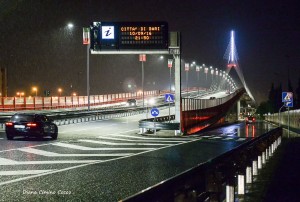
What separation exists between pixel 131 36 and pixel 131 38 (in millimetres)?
127

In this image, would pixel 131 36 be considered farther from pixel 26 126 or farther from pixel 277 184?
pixel 277 184

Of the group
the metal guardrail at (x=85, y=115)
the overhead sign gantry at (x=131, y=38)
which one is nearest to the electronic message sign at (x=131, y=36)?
the overhead sign gantry at (x=131, y=38)

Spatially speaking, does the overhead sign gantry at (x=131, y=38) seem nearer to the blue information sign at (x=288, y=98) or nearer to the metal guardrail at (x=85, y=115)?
the blue information sign at (x=288, y=98)

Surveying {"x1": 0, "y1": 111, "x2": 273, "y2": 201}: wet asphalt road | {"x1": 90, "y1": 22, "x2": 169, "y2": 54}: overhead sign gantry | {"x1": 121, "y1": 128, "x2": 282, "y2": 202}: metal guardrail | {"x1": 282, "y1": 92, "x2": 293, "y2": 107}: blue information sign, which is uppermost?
{"x1": 90, "y1": 22, "x2": 169, "y2": 54}: overhead sign gantry

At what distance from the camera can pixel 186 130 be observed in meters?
33.9

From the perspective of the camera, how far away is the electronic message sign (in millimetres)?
30406

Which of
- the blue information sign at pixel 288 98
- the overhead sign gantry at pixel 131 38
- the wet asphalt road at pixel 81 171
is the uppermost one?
the overhead sign gantry at pixel 131 38

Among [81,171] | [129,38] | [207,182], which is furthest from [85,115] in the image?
[207,182]

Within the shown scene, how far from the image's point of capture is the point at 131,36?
30547mm

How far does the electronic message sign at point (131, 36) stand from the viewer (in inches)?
1197

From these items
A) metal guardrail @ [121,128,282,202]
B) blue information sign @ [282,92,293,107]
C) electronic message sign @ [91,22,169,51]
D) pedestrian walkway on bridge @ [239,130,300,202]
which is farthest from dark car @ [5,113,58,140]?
metal guardrail @ [121,128,282,202]

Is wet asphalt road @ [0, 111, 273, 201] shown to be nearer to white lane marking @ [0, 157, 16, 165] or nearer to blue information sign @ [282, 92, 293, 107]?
white lane marking @ [0, 157, 16, 165]

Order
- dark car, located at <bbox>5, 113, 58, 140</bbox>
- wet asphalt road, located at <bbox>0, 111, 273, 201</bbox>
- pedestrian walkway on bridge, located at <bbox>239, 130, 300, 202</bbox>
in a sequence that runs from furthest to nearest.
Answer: dark car, located at <bbox>5, 113, 58, 140</bbox> → wet asphalt road, located at <bbox>0, 111, 273, 201</bbox> → pedestrian walkway on bridge, located at <bbox>239, 130, 300, 202</bbox>

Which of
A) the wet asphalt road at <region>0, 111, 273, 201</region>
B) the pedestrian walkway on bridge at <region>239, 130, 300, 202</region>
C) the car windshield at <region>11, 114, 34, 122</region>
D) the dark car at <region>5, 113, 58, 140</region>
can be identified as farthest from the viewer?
the car windshield at <region>11, 114, 34, 122</region>
